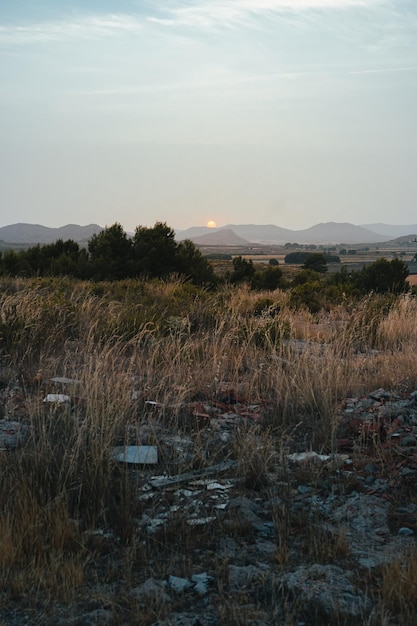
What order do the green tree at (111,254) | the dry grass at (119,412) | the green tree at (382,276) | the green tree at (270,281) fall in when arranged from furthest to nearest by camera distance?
the green tree at (270,281), the green tree at (111,254), the green tree at (382,276), the dry grass at (119,412)

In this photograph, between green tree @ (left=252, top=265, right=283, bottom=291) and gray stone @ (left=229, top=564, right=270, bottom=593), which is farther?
green tree @ (left=252, top=265, right=283, bottom=291)

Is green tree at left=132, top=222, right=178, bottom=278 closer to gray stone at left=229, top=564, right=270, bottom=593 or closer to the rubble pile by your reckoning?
the rubble pile

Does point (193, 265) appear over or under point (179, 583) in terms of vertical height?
over

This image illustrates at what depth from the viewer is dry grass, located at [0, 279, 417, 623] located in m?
3.25

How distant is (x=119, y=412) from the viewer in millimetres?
4879


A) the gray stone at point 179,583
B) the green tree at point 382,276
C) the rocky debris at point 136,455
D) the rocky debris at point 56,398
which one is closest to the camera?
the gray stone at point 179,583

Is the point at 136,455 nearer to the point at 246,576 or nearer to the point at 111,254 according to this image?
the point at 246,576

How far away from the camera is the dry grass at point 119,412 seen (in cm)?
325

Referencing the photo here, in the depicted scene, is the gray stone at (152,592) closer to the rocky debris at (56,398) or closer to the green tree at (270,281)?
the rocky debris at (56,398)

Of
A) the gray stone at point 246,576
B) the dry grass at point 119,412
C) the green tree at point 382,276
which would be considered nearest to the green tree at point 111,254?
the green tree at point 382,276

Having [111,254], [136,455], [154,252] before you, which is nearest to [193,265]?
[154,252]

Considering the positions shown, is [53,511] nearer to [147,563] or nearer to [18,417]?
[147,563]

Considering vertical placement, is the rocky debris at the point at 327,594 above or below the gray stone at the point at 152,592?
below

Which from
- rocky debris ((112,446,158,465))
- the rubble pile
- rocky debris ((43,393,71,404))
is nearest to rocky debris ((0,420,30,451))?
the rubble pile
